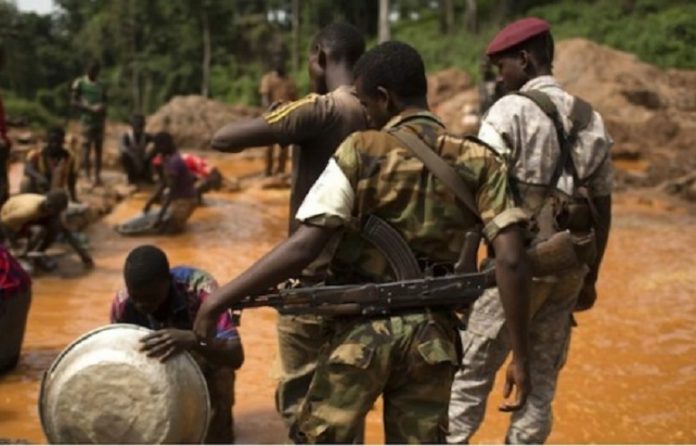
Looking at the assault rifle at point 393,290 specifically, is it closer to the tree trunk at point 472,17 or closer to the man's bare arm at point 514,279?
the man's bare arm at point 514,279

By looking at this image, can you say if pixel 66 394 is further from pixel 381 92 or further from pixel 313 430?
pixel 381 92

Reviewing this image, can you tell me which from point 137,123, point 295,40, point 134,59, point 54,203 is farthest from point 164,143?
point 134,59

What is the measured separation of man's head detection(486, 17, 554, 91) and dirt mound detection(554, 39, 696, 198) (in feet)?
44.3

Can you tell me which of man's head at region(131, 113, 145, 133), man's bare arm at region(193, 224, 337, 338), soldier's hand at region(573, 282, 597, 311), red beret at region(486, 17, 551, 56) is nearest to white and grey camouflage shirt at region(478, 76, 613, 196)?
red beret at region(486, 17, 551, 56)

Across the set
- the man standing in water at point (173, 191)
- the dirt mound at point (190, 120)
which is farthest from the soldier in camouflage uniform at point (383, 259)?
the dirt mound at point (190, 120)

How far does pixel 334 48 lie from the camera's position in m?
3.39

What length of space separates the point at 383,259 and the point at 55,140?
22.1 feet

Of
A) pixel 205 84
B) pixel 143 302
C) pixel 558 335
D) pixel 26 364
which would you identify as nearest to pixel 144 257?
pixel 143 302

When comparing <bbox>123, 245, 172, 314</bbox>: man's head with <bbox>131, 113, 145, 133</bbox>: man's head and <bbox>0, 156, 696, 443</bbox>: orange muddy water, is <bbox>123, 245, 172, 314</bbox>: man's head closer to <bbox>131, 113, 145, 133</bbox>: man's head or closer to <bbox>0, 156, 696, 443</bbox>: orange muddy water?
<bbox>0, 156, 696, 443</bbox>: orange muddy water

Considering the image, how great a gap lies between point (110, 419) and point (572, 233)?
1851 millimetres

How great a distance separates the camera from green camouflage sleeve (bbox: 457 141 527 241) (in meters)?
2.48

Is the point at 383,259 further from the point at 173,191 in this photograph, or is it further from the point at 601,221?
the point at 173,191

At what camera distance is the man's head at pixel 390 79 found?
8.43ft

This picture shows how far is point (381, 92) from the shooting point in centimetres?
260
